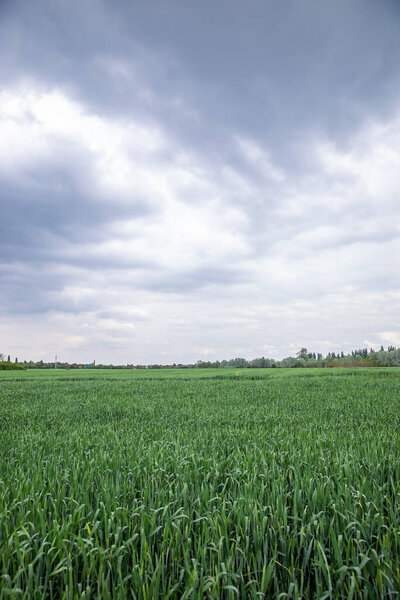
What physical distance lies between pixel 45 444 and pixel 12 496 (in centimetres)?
333

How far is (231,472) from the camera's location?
5039mm

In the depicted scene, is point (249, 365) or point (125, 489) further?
point (249, 365)

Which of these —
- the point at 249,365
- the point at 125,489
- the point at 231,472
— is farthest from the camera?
the point at 249,365

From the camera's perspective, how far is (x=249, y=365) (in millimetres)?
108250

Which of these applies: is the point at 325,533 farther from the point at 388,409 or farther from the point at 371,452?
the point at 388,409

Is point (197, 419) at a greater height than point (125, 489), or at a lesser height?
lesser

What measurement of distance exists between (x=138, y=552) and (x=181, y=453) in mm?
2774

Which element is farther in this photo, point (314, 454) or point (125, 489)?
point (314, 454)

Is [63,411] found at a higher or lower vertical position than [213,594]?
lower

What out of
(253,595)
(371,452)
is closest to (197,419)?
(371,452)

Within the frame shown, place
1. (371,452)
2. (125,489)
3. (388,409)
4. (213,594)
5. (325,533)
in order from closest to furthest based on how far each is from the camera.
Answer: (213,594) < (325,533) < (125,489) < (371,452) < (388,409)

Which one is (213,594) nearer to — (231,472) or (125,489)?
(125,489)

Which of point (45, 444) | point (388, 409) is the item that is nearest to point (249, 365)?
point (388, 409)

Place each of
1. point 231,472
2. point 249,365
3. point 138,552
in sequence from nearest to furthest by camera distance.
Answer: point 138,552 → point 231,472 → point 249,365
